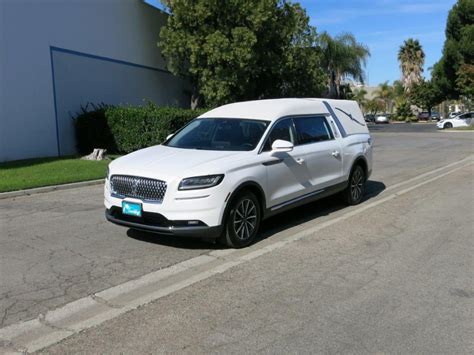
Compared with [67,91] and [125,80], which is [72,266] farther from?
[125,80]

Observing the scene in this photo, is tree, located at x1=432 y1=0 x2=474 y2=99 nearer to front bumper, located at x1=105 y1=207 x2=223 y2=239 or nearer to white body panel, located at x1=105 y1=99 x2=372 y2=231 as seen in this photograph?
white body panel, located at x1=105 y1=99 x2=372 y2=231

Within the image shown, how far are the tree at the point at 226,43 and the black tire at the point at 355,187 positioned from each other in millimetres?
12736

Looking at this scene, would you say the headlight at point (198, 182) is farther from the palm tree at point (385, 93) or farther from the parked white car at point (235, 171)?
the palm tree at point (385, 93)

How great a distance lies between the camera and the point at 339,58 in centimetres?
4488

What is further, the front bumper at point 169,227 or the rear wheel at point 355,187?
the rear wheel at point 355,187

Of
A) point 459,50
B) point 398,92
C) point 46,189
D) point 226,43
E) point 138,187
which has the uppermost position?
point 459,50

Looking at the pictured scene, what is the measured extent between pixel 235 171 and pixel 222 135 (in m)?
1.20

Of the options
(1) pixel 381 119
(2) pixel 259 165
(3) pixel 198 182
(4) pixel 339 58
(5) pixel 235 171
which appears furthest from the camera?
(1) pixel 381 119

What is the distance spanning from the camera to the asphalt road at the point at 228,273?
4082 millimetres


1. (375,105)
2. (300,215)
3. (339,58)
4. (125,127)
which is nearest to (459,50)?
(339,58)

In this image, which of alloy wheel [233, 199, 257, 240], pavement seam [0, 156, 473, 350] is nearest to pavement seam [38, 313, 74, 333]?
pavement seam [0, 156, 473, 350]

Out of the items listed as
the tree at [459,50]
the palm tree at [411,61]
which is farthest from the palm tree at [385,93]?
the tree at [459,50]

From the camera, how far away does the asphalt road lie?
408cm

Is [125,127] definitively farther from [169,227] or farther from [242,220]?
[169,227]
